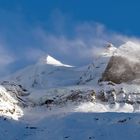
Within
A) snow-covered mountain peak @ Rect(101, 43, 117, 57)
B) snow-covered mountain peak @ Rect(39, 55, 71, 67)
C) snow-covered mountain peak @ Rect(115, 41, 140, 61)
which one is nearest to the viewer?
snow-covered mountain peak @ Rect(115, 41, 140, 61)

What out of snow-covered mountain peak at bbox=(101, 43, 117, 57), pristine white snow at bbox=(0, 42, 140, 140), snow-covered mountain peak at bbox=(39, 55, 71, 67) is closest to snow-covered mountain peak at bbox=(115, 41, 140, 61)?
pristine white snow at bbox=(0, 42, 140, 140)

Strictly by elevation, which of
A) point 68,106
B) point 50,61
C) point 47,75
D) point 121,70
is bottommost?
point 68,106

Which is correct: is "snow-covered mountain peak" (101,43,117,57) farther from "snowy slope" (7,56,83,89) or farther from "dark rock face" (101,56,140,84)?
"dark rock face" (101,56,140,84)

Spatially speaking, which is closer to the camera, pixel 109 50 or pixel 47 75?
pixel 47 75

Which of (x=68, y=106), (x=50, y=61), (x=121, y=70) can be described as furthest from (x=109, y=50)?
(x=68, y=106)

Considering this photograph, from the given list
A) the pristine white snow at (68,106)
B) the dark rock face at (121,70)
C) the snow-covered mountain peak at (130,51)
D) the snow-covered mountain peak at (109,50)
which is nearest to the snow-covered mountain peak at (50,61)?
the pristine white snow at (68,106)

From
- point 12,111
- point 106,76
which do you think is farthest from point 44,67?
point 12,111

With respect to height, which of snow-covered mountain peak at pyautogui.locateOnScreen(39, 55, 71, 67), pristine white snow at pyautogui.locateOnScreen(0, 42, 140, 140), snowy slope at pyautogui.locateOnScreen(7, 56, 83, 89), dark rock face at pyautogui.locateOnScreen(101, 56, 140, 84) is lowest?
pristine white snow at pyautogui.locateOnScreen(0, 42, 140, 140)

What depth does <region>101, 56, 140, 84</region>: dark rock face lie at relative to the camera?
92.6 metres

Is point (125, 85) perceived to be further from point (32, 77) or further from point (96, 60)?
point (32, 77)

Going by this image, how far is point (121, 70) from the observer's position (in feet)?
312

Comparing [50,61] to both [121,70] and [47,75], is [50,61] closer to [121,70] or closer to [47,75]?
[47,75]

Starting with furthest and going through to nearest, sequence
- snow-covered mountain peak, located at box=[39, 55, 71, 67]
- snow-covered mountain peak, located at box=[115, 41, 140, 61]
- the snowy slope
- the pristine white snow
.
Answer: snow-covered mountain peak, located at box=[39, 55, 71, 67] < the snowy slope < snow-covered mountain peak, located at box=[115, 41, 140, 61] < the pristine white snow

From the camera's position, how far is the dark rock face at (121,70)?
92.6 m
